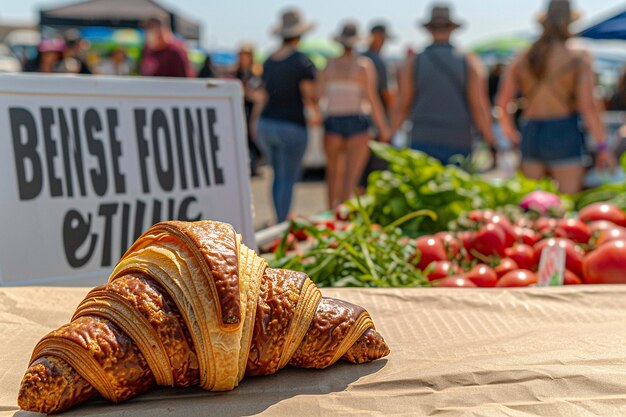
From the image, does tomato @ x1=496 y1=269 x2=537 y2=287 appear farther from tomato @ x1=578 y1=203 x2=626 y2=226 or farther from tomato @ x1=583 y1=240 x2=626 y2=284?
tomato @ x1=578 y1=203 x2=626 y2=226

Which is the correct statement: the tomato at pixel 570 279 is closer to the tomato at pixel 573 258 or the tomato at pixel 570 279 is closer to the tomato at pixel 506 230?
the tomato at pixel 573 258

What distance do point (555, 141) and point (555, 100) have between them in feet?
0.90

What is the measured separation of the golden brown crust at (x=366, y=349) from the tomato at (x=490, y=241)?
1.28m

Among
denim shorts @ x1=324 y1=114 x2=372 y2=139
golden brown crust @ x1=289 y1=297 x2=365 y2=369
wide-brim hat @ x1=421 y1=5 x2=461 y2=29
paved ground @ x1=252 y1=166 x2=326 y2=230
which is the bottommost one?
paved ground @ x1=252 y1=166 x2=326 y2=230

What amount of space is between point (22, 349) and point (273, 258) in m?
1.09

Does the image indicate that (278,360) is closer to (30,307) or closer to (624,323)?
(30,307)

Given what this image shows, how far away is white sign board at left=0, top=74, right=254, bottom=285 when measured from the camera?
8.31ft

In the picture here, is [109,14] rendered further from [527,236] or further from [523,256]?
[523,256]

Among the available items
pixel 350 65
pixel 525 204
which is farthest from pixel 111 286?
pixel 350 65

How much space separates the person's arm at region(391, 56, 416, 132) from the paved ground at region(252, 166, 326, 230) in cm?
229

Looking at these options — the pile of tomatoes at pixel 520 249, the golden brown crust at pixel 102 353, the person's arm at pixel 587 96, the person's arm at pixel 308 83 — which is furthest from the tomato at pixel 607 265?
the person's arm at pixel 308 83

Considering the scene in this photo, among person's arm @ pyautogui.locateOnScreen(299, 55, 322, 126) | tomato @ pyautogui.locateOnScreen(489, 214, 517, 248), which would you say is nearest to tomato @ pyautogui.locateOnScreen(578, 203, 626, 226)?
tomato @ pyautogui.locateOnScreen(489, 214, 517, 248)

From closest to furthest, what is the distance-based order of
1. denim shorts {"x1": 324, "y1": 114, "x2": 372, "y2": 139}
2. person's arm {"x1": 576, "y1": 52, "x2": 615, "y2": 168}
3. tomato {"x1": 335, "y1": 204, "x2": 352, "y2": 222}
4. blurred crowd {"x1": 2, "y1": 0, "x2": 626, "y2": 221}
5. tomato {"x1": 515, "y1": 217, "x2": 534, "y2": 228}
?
tomato {"x1": 515, "y1": 217, "x2": 534, "y2": 228}, tomato {"x1": 335, "y1": 204, "x2": 352, "y2": 222}, person's arm {"x1": 576, "y1": 52, "x2": 615, "y2": 168}, blurred crowd {"x1": 2, "y1": 0, "x2": 626, "y2": 221}, denim shorts {"x1": 324, "y1": 114, "x2": 372, "y2": 139}

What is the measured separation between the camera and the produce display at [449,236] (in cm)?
253
